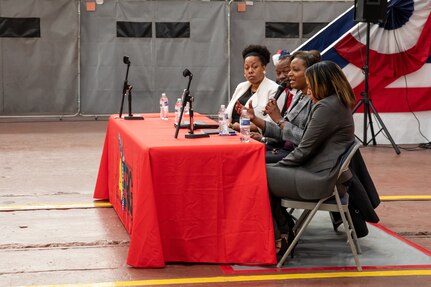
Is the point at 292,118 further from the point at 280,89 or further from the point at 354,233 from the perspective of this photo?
the point at 354,233

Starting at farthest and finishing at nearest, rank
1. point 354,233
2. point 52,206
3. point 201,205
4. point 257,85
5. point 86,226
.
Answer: point 52,206 < point 257,85 < point 86,226 < point 354,233 < point 201,205

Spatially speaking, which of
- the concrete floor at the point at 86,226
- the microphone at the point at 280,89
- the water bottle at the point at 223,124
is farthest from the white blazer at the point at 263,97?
the concrete floor at the point at 86,226

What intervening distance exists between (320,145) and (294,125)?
614 millimetres

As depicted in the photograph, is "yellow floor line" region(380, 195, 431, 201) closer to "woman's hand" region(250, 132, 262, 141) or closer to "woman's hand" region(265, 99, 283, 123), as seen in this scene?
"woman's hand" region(250, 132, 262, 141)

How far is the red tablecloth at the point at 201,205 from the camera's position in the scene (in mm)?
5227

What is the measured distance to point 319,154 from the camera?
535 centimetres

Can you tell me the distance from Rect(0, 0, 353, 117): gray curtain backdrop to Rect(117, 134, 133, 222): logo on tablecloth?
26.0 ft

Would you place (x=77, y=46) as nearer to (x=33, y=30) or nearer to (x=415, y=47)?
(x=33, y=30)

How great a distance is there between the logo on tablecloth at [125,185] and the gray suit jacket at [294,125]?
1088 millimetres

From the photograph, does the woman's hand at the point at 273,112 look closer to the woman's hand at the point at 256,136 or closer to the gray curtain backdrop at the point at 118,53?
the woman's hand at the point at 256,136

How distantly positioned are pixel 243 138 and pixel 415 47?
6500 mm

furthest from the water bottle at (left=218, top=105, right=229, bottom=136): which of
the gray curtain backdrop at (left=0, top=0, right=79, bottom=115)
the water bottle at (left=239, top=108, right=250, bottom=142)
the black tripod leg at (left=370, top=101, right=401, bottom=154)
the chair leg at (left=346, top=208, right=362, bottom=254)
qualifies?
the gray curtain backdrop at (left=0, top=0, right=79, bottom=115)

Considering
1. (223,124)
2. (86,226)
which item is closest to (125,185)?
(86,226)

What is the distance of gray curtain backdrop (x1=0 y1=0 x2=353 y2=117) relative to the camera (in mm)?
14328
